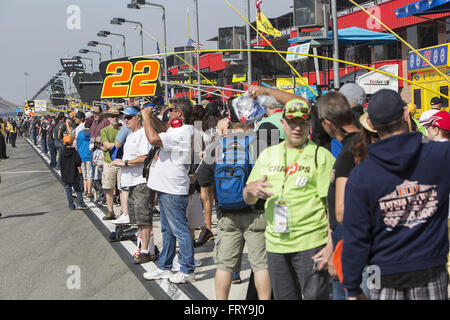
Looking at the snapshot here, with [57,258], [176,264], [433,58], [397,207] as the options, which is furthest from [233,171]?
[433,58]

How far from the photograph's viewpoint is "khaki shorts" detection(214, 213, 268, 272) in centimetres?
472

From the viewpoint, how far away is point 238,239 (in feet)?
15.8

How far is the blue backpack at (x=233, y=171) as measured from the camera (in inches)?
185

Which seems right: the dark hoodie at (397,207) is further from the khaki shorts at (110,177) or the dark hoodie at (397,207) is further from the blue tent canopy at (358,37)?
the blue tent canopy at (358,37)

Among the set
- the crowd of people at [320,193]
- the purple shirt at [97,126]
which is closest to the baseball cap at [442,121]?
the crowd of people at [320,193]

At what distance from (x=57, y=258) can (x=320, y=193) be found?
4760 millimetres

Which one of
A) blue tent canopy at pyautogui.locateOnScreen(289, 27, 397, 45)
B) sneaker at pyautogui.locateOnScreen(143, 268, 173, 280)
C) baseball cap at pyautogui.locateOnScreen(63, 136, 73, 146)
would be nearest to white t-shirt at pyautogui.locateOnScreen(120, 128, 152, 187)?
sneaker at pyautogui.locateOnScreen(143, 268, 173, 280)

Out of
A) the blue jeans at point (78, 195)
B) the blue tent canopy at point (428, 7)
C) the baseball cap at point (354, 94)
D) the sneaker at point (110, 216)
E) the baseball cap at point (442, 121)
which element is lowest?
the sneaker at point (110, 216)

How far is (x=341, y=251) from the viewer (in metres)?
3.12

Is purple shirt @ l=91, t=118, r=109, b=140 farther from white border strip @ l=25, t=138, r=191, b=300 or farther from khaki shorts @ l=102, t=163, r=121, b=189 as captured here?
white border strip @ l=25, t=138, r=191, b=300

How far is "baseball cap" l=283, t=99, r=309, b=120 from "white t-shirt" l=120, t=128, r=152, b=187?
3.70 m

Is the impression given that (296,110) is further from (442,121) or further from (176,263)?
(176,263)

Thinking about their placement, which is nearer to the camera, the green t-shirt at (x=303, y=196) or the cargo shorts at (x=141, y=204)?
the green t-shirt at (x=303, y=196)

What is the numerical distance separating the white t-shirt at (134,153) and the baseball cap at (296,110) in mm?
3701
